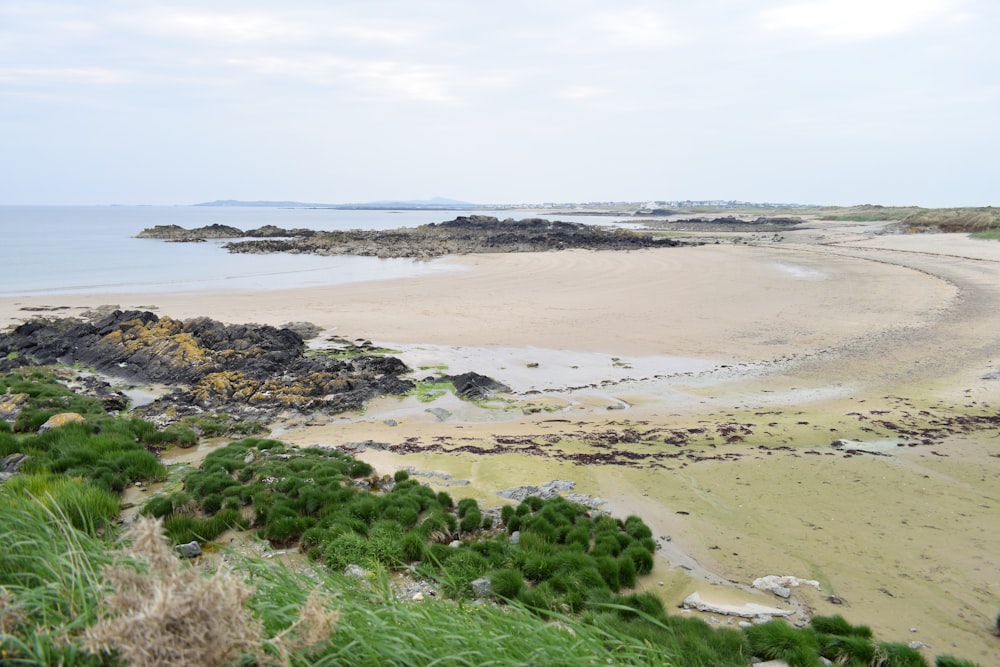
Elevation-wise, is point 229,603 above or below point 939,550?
above

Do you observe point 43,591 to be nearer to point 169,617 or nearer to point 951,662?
point 169,617

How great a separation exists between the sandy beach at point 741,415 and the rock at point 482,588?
167cm

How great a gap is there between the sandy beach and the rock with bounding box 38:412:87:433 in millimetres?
2857

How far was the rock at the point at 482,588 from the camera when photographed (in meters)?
4.73

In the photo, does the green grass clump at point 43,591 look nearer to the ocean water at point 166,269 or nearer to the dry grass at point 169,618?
the dry grass at point 169,618

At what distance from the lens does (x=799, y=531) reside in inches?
247

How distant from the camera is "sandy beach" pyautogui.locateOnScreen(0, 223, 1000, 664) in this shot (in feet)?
18.5

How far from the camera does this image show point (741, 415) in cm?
1037

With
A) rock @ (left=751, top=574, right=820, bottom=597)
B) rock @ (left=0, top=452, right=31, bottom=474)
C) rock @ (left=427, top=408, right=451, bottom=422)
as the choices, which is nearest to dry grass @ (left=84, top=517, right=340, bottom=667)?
rock @ (left=751, top=574, right=820, bottom=597)

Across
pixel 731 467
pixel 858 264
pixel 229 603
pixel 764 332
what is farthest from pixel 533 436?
pixel 858 264

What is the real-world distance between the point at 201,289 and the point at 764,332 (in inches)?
869

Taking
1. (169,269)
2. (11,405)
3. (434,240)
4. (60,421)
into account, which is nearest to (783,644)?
(60,421)

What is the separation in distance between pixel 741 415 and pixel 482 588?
7195mm

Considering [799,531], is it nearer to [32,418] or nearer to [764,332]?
[32,418]
